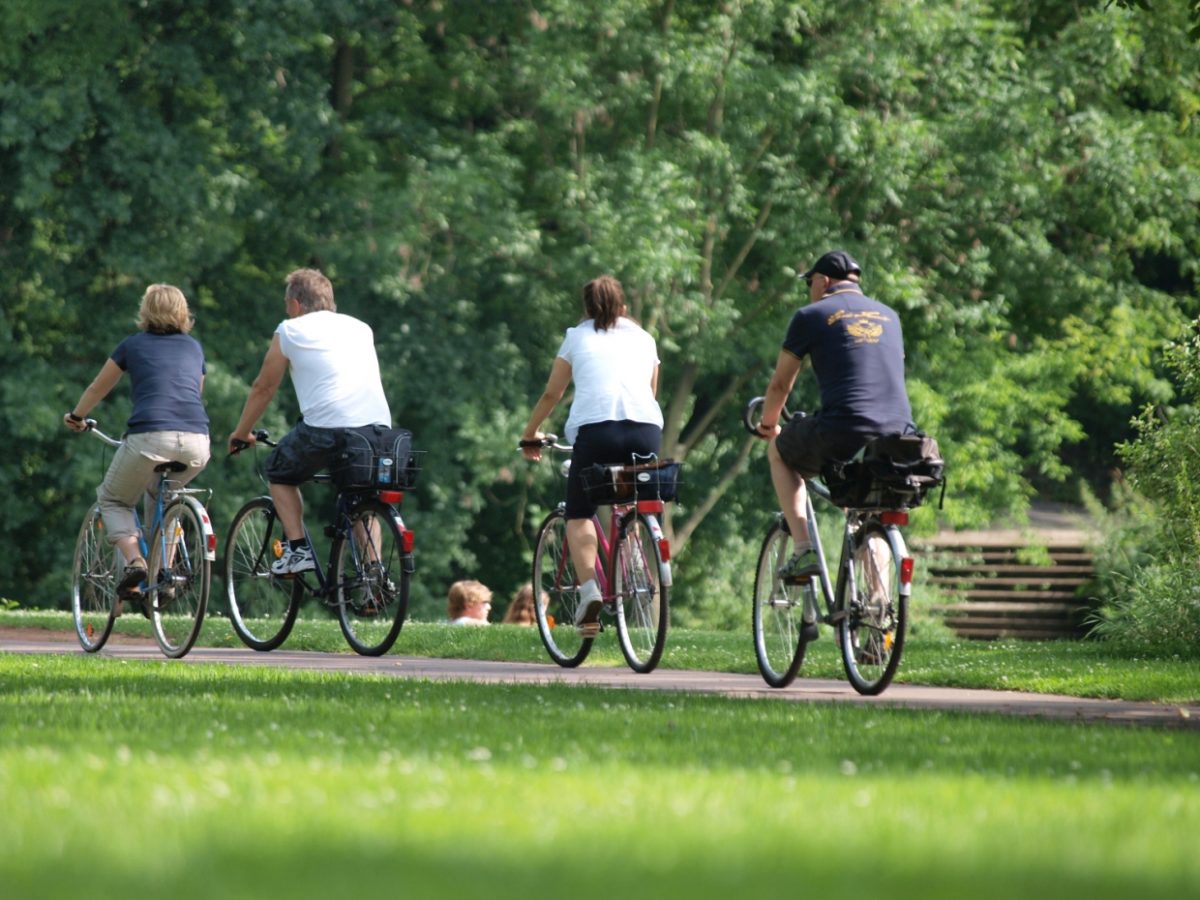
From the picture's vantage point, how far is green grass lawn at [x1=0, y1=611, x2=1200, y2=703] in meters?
10.1

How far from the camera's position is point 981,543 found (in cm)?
3388

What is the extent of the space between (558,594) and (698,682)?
1.40 m

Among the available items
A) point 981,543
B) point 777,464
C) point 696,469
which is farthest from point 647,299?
point 777,464

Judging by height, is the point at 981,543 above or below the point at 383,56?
below

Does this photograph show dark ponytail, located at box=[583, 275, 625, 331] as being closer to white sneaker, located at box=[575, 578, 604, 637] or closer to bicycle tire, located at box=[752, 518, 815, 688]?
white sneaker, located at box=[575, 578, 604, 637]

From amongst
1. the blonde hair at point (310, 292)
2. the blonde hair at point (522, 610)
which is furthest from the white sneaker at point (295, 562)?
the blonde hair at point (522, 610)

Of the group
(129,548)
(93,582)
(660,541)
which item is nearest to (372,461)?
(129,548)

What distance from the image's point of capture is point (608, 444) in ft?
34.9

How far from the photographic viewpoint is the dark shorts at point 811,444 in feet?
30.3

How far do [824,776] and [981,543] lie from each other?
2867 cm

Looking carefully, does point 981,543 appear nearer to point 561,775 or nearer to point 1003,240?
point 1003,240

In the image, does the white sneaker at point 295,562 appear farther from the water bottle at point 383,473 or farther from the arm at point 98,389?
the arm at point 98,389

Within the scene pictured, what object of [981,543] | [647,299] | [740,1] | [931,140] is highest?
[740,1]

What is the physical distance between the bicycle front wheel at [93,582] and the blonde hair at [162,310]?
1.12 metres
